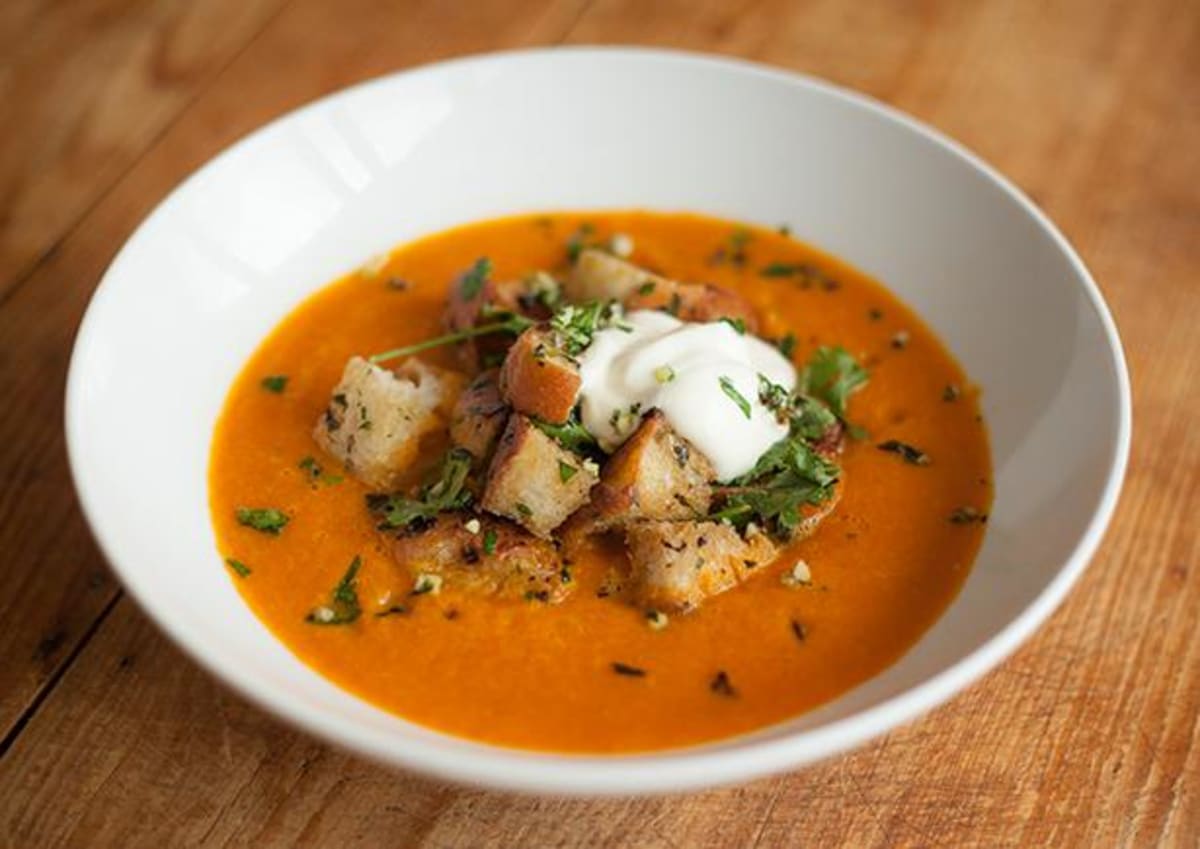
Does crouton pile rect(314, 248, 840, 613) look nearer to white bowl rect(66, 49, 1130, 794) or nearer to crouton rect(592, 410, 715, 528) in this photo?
crouton rect(592, 410, 715, 528)

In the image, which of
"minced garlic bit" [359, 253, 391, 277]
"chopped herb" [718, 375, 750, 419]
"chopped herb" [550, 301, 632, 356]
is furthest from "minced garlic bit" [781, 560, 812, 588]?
"minced garlic bit" [359, 253, 391, 277]

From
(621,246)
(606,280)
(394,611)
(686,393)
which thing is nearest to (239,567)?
(394,611)

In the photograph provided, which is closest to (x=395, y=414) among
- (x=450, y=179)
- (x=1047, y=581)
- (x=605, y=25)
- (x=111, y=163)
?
(x=450, y=179)

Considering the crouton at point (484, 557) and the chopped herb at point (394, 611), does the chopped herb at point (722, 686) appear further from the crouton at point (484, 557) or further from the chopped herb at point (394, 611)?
the chopped herb at point (394, 611)

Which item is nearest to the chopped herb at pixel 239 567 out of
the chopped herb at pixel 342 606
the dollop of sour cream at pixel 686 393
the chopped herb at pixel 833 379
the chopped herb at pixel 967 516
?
the chopped herb at pixel 342 606

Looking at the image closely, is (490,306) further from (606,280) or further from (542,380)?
(542,380)
